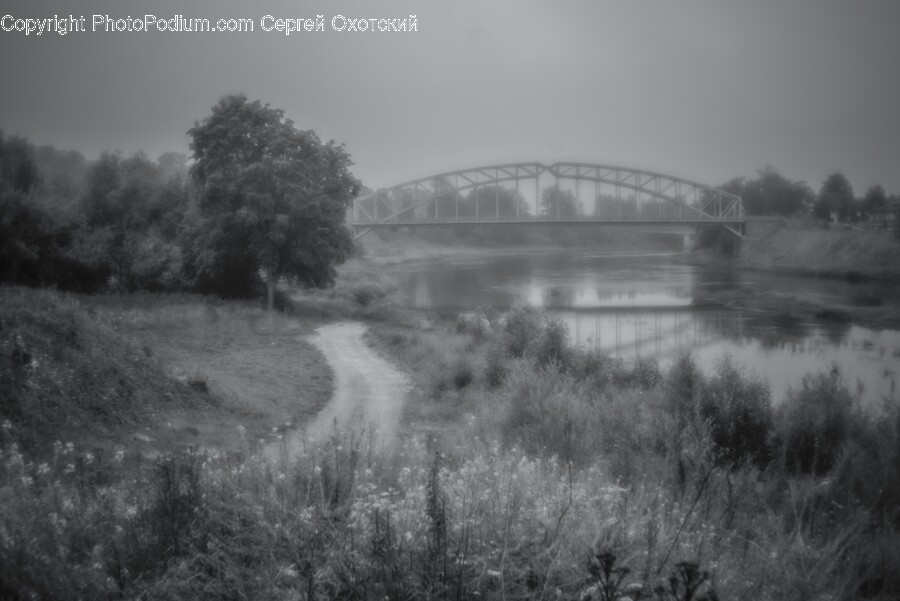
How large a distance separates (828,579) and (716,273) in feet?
138

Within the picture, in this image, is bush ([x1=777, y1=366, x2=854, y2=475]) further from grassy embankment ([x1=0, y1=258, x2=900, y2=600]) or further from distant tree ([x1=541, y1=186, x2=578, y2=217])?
distant tree ([x1=541, y1=186, x2=578, y2=217])

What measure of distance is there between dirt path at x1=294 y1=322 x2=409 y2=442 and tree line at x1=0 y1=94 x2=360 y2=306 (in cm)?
515

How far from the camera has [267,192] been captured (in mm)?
20984

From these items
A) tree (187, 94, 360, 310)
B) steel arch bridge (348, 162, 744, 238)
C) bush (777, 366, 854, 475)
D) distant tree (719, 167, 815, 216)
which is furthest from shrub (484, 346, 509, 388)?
steel arch bridge (348, 162, 744, 238)

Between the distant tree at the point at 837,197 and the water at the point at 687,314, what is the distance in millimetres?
2174

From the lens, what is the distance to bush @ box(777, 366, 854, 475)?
681 cm

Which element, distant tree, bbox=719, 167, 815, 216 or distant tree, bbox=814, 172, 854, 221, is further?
distant tree, bbox=719, 167, 815, 216

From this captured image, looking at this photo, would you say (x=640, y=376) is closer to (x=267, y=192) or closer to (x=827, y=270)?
(x=827, y=270)

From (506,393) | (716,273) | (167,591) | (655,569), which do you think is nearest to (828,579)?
(655,569)

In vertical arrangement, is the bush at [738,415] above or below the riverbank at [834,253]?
below

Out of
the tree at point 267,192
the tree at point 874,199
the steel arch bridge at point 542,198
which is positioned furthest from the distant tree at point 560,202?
the tree at point 874,199

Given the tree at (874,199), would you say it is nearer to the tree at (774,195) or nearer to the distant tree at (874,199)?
the distant tree at (874,199)

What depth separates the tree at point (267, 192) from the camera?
21000 mm

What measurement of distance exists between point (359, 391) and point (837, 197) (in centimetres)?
888
